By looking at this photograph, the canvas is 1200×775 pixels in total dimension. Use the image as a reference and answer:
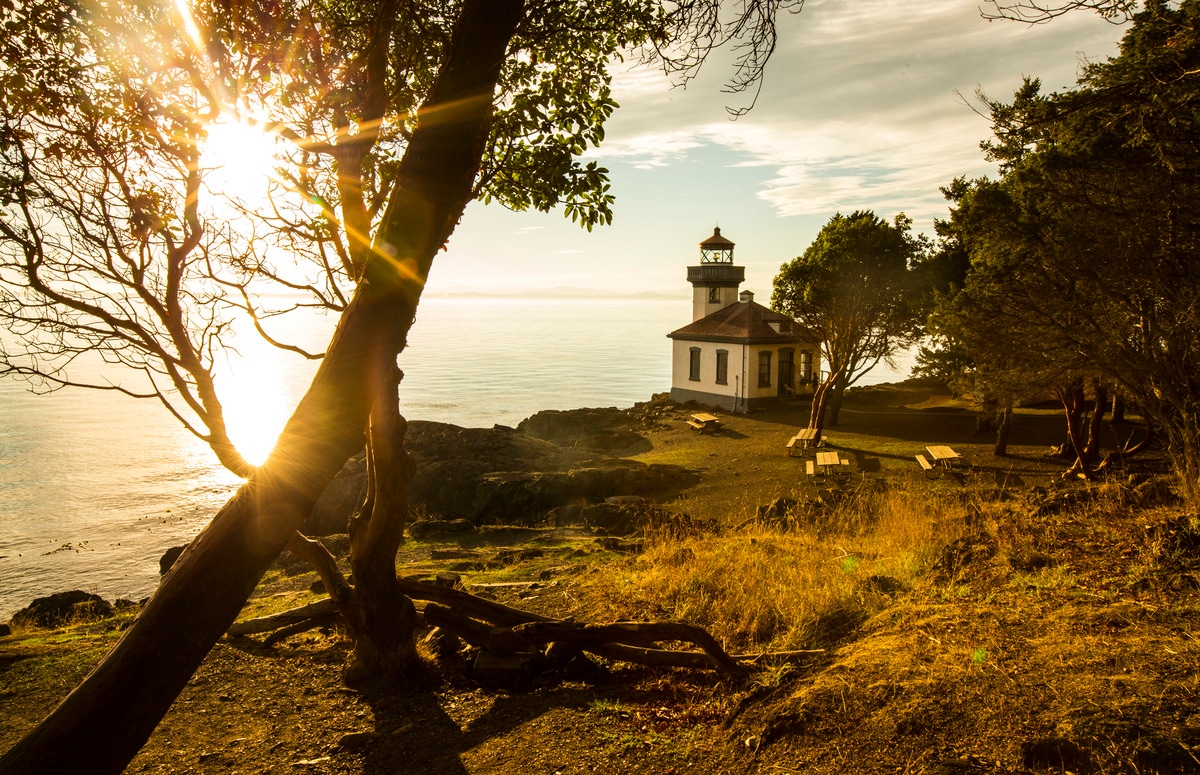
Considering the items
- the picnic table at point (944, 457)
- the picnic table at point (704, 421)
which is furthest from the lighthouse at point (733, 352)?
the picnic table at point (944, 457)

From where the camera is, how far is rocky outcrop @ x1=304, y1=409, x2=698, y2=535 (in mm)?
19562

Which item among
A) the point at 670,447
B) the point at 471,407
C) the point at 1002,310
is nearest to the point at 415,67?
the point at 1002,310

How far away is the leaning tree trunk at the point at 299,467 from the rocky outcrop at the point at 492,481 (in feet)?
50.5

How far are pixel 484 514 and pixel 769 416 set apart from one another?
61.2 feet

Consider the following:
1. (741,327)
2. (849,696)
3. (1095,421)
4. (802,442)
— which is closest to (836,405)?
(741,327)

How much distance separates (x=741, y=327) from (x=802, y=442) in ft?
42.7

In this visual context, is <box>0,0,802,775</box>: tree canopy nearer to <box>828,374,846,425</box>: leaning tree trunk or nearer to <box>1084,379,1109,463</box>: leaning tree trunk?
<box>1084,379,1109,463</box>: leaning tree trunk

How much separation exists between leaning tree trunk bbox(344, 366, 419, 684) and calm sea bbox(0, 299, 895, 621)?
1355 centimetres

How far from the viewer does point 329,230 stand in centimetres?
814

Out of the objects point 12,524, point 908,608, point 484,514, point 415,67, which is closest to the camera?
point 908,608

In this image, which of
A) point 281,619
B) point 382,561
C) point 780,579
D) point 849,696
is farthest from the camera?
point 281,619

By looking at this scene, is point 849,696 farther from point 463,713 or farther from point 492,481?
point 492,481

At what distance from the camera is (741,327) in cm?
Result: 3741

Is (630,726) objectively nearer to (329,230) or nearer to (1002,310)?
(329,230)
